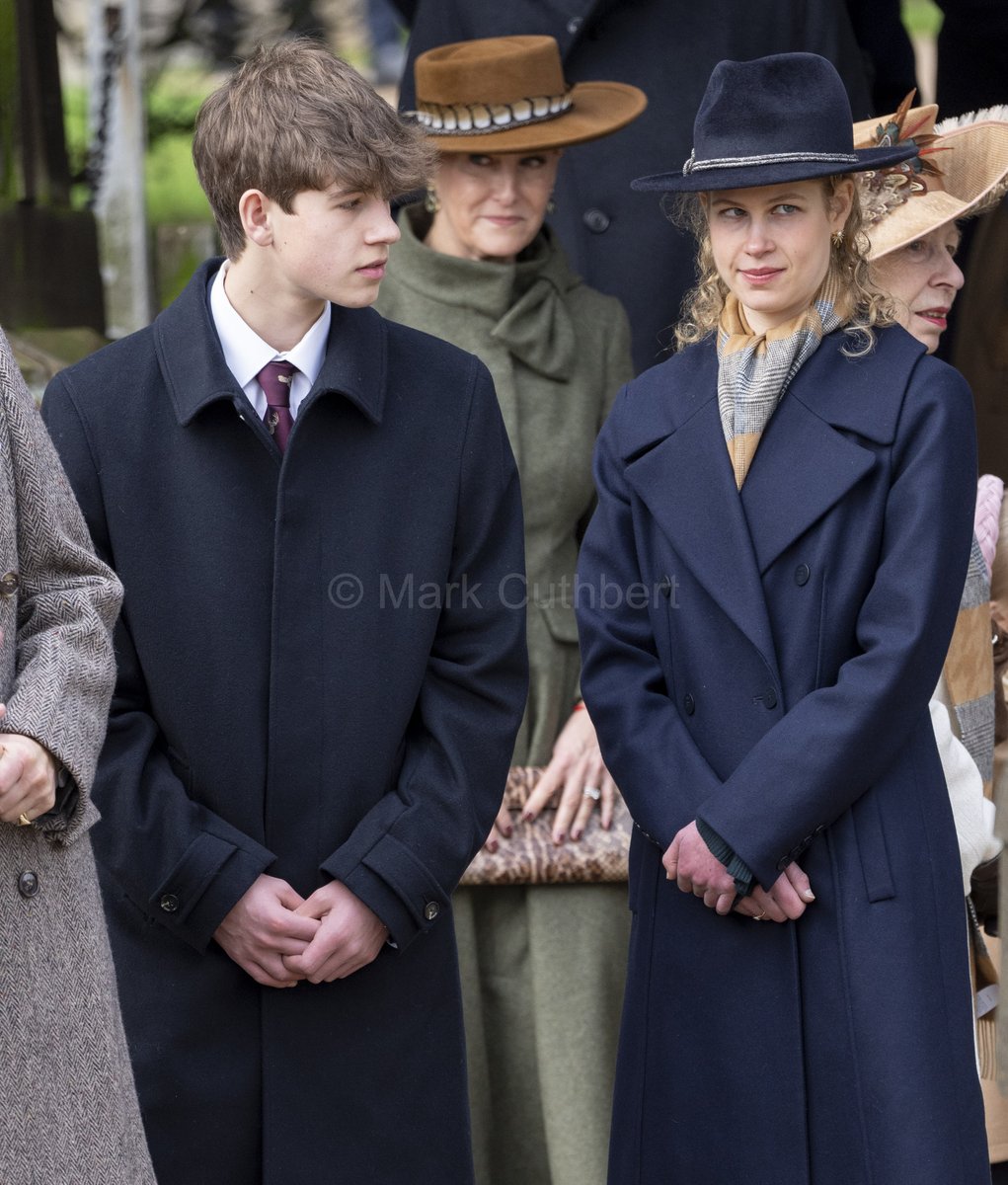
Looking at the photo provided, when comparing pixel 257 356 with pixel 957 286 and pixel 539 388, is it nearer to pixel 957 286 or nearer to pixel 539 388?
pixel 539 388

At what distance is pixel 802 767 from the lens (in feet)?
8.91

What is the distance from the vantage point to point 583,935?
357 centimetres

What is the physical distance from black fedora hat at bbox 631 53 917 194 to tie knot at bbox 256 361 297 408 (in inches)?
25.7

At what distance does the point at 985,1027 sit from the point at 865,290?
1.27m

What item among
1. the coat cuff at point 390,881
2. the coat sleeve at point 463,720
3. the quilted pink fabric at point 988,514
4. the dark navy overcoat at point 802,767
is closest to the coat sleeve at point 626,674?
the dark navy overcoat at point 802,767

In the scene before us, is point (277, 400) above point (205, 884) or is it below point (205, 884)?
above

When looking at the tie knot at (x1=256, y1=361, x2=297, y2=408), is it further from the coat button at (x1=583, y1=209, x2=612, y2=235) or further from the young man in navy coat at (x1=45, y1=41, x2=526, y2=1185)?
the coat button at (x1=583, y1=209, x2=612, y2=235)

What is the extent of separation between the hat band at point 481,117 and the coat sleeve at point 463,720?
0.88m

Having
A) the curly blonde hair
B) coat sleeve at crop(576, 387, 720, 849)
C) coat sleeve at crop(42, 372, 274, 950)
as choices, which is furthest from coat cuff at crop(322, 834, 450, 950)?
the curly blonde hair

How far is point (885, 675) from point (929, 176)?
105 cm

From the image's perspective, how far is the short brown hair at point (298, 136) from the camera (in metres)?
2.65

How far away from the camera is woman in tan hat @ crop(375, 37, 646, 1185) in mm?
3559

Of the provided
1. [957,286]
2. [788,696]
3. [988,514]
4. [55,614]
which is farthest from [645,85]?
[55,614]

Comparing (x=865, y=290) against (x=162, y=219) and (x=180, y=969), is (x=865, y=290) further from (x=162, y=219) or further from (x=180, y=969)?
(x=162, y=219)
